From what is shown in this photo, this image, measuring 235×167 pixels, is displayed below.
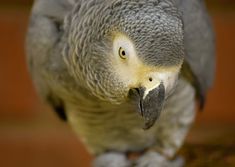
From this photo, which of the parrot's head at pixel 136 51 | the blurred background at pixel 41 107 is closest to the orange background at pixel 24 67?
the blurred background at pixel 41 107

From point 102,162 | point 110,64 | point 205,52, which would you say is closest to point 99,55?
point 110,64

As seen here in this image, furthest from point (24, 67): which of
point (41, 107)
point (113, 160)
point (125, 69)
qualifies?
point (125, 69)

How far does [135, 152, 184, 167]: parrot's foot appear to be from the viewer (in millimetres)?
1252

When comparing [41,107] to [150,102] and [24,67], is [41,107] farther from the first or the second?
[150,102]

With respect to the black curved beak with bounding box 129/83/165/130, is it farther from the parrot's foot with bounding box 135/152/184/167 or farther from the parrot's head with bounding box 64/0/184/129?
the parrot's foot with bounding box 135/152/184/167

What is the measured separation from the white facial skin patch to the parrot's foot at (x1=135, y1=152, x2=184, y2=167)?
41 centimetres

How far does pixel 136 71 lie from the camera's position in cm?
85

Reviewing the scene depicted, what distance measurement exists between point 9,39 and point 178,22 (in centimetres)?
83

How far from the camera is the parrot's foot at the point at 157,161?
125 centimetres

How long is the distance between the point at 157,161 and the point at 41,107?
1.58 ft

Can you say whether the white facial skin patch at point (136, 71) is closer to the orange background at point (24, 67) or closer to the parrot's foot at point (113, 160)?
the parrot's foot at point (113, 160)

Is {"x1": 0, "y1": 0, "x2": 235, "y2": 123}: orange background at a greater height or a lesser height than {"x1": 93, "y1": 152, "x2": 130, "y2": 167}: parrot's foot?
greater

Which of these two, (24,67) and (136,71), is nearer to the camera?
(136,71)

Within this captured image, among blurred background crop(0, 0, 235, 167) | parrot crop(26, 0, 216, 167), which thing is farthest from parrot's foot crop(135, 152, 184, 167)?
blurred background crop(0, 0, 235, 167)
